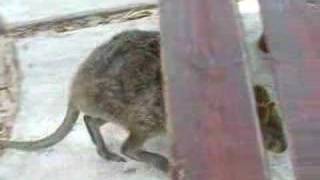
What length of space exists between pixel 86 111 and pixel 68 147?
267mm

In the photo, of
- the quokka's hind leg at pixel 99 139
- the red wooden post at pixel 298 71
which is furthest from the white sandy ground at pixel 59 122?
the red wooden post at pixel 298 71

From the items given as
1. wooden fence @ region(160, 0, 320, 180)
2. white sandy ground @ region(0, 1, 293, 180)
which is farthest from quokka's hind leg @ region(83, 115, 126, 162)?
wooden fence @ region(160, 0, 320, 180)

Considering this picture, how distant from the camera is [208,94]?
7.27 ft

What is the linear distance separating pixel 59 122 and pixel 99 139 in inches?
10.7

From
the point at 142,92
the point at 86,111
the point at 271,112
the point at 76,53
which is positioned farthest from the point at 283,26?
the point at 76,53

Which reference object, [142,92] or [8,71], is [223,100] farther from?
→ [8,71]

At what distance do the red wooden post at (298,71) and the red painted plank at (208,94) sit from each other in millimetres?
80

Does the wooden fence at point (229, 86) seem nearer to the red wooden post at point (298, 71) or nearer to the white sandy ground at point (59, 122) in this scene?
the red wooden post at point (298, 71)

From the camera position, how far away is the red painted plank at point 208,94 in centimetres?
201

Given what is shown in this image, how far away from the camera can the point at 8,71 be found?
13.1 ft

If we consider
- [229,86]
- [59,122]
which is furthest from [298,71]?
[59,122]

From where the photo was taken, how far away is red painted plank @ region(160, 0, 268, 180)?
2.01m

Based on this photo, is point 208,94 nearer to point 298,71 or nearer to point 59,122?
point 298,71

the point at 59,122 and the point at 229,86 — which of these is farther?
the point at 59,122
